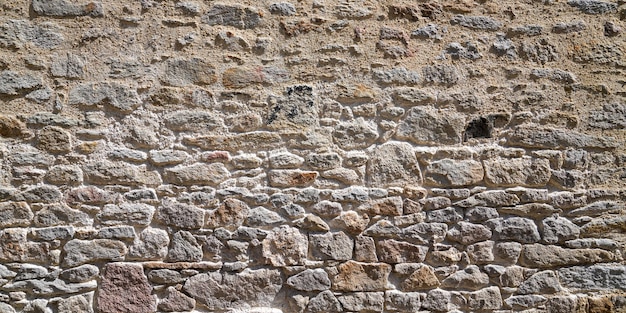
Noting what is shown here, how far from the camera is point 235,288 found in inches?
106

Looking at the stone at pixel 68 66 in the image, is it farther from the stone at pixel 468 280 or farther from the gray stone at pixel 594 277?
the gray stone at pixel 594 277

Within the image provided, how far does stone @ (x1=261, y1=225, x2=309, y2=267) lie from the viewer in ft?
8.91

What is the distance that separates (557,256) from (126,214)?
2.25 metres

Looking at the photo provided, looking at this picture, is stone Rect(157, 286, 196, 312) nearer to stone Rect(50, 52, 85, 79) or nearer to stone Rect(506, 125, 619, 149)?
stone Rect(50, 52, 85, 79)

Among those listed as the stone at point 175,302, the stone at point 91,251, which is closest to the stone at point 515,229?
the stone at point 175,302

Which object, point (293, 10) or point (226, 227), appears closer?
point (226, 227)

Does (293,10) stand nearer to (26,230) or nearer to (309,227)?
(309,227)

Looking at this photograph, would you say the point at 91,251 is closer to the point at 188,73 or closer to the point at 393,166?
the point at 188,73

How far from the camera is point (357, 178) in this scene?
2.82 metres

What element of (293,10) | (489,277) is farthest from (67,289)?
(489,277)

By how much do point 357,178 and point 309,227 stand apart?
359mm

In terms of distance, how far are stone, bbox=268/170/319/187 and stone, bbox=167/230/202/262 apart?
1.61 ft

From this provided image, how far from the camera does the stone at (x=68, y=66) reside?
2.75 metres

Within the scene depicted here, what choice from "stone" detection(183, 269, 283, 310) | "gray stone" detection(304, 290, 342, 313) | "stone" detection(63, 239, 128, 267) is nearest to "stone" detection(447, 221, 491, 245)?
"gray stone" detection(304, 290, 342, 313)
